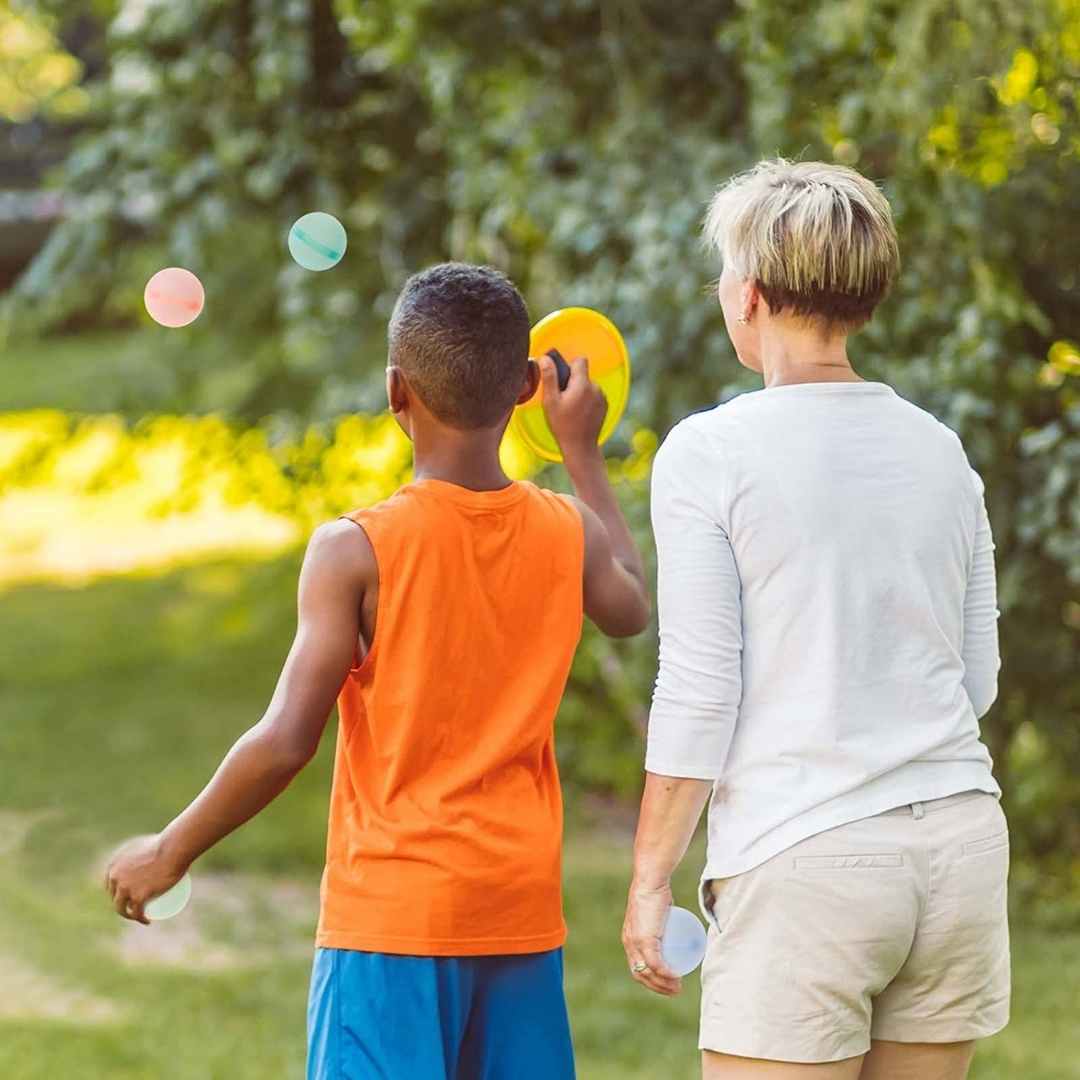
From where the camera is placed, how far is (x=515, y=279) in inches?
227

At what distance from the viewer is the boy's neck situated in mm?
2135

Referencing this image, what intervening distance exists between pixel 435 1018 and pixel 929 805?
622 millimetres

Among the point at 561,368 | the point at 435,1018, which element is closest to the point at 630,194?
the point at 561,368

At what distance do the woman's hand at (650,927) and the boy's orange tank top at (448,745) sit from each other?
0.18m

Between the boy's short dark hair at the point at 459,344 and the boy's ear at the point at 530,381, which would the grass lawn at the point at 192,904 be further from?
the boy's short dark hair at the point at 459,344

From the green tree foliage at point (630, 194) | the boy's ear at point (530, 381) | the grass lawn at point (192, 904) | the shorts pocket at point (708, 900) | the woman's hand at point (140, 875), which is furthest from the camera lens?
the grass lawn at point (192, 904)

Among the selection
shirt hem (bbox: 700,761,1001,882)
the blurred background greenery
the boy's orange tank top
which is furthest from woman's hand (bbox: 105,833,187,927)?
the blurred background greenery

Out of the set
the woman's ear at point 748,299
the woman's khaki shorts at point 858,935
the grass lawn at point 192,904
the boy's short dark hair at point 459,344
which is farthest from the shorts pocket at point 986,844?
the grass lawn at point 192,904

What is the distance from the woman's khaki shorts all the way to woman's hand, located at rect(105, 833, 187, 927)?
0.65 metres

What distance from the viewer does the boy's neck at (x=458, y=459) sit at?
84.0 inches

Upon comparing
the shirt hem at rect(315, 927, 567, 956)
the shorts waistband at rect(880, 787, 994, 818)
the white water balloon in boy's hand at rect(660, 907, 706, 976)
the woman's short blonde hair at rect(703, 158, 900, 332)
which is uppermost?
the woman's short blonde hair at rect(703, 158, 900, 332)

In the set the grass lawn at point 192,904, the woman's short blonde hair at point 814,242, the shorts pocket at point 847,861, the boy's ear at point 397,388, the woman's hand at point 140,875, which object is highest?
the woman's short blonde hair at point 814,242

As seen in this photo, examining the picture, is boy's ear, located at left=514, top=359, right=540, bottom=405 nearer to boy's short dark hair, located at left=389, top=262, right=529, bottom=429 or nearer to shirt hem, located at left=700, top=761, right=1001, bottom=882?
boy's short dark hair, located at left=389, top=262, right=529, bottom=429

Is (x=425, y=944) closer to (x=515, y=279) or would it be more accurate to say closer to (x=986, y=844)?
(x=986, y=844)
